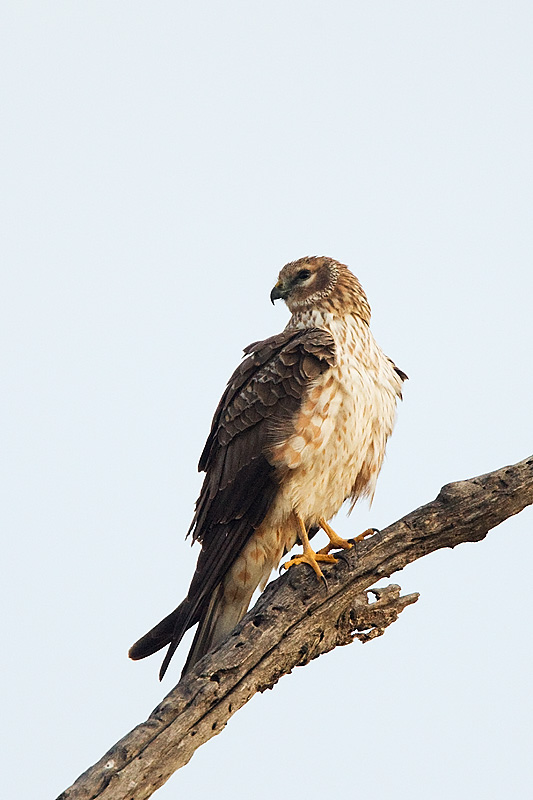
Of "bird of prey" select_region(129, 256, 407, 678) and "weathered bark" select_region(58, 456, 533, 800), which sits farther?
"bird of prey" select_region(129, 256, 407, 678)

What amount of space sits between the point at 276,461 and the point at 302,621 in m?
1.05

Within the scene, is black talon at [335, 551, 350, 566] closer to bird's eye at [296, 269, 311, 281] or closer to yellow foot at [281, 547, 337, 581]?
yellow foot at [281, 547, 337, 581]

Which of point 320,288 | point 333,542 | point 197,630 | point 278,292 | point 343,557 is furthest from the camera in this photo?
point 278,292

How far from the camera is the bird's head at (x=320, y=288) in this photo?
6.44m

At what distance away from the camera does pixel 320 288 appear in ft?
21.4

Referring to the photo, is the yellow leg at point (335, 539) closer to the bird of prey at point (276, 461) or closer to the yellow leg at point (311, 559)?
the bird of prey at point (276, 461)

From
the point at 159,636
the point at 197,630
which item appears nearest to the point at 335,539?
the point at 197,630

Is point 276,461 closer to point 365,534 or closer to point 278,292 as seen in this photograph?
point 365,534

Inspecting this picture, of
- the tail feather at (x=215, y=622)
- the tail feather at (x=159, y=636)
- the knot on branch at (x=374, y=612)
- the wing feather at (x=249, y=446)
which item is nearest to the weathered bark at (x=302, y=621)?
the knot on branch at (x=374, y=612)

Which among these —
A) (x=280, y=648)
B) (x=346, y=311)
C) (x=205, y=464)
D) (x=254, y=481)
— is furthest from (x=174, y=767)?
(x=346, y=311)

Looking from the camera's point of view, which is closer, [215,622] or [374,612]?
[374,612]

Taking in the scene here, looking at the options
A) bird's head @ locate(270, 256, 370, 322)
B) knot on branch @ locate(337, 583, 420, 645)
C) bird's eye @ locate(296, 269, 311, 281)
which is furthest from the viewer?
bird's eye @ locate(296, 269, 311, 281)

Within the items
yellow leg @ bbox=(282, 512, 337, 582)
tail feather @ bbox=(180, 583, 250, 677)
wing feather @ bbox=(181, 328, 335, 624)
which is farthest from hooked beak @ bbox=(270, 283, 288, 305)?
tail feather @ bbox=(180, 583, 250, 677)

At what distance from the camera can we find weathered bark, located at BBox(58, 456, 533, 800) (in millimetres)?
4422
